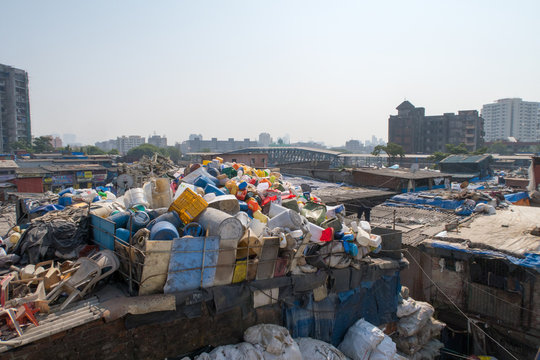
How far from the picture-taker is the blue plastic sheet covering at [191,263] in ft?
15.4

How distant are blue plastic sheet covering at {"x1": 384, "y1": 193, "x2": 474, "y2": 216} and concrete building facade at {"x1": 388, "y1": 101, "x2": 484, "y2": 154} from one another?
169 ft

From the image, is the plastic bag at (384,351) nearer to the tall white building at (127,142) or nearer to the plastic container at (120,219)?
the plastic container at (120,219)

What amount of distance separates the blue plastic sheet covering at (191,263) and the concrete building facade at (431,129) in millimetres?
64619

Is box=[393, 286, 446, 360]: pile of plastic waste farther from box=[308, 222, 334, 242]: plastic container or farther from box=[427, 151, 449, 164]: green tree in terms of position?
box=[427, 151, 449, 164]: green tree

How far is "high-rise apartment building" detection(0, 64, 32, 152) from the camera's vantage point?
5972 centimetres

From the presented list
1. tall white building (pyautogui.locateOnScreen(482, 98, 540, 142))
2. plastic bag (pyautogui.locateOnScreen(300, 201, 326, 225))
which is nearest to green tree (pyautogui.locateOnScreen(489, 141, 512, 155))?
tall white building (pyautogui.locateOnScreen(482, 98, 540, 142))

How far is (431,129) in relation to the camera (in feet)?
207

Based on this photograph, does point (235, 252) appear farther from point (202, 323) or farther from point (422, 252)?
point (422, 252)

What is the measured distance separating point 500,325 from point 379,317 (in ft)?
14.4

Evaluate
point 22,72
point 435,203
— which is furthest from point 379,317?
point 22,72

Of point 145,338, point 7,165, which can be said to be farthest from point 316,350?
point 7,165

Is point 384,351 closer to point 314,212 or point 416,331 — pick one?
point 416,331

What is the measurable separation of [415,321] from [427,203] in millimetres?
8793

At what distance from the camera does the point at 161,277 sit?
15.4 ft
